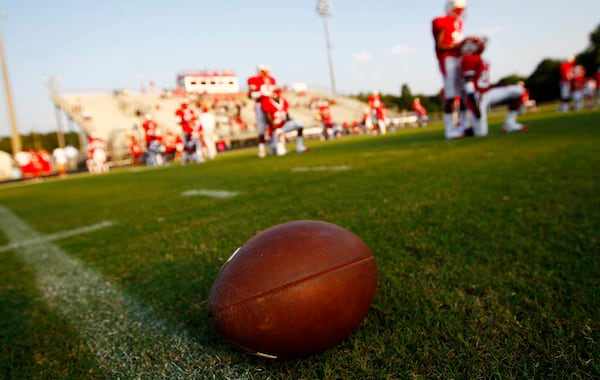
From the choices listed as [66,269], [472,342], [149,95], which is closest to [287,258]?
[472,342]

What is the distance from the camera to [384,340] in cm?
118

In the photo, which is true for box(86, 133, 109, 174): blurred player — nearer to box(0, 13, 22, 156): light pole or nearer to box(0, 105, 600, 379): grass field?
box(0, 13, 22, 156): light pole

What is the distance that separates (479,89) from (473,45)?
779 mm

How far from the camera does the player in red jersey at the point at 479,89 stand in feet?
21.3

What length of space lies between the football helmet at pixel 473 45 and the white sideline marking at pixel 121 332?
6393 millimetres

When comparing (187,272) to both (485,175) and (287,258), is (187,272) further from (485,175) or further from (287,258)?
(485,175)

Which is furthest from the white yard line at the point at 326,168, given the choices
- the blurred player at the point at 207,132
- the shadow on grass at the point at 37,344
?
the blurred player at the point at 207,132

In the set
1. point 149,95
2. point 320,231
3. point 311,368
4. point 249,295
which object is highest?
point 149,95

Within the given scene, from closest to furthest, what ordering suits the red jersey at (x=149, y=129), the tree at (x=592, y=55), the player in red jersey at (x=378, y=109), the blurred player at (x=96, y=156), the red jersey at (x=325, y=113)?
the red jersey at (x=149, y=129)
the blurred player at (x=96, y=156)
the player in red jersey at (x=378, y=109)
the red jersey at (x=325, y=113)
the tree at (x=592, y=55)

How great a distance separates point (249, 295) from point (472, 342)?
65 cm

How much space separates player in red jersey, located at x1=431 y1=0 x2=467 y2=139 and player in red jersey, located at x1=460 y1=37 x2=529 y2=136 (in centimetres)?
21

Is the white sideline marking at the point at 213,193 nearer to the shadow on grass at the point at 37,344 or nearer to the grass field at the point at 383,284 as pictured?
the grass field at the point at 383,284

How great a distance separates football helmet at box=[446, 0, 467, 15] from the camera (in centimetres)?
667

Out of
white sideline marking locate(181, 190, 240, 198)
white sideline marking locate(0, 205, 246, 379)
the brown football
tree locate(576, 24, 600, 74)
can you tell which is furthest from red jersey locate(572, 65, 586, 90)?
tree locate(576, 24, 600, 74)
